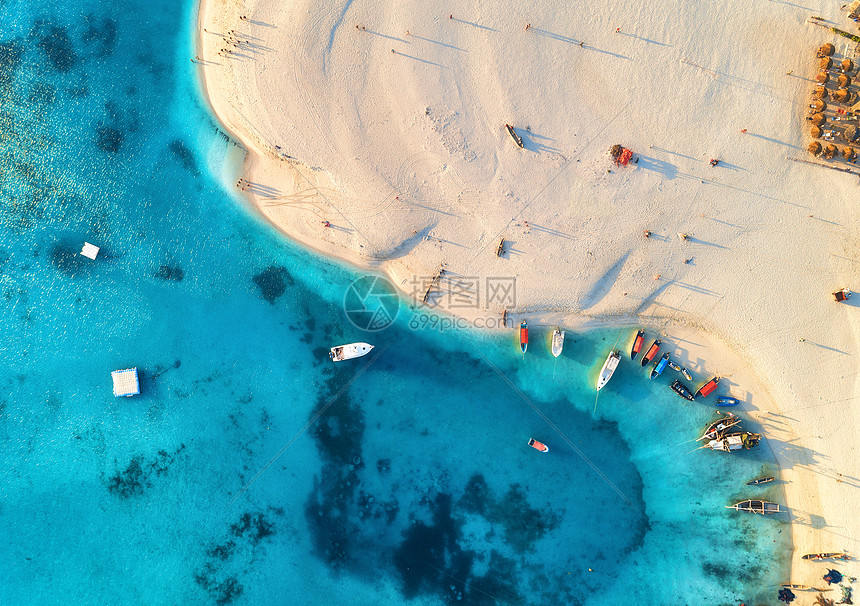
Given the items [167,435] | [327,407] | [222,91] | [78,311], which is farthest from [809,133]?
[78,311]

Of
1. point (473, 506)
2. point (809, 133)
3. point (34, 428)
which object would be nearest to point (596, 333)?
point (473, 506)

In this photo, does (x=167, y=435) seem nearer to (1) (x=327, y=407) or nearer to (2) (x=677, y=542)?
(1) (x=327, y=407)

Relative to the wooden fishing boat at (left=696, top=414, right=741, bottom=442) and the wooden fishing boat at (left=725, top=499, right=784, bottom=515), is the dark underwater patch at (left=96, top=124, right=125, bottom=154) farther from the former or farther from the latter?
the wooden fishing boat at (left=725, top=499, right=784, bottom=515)

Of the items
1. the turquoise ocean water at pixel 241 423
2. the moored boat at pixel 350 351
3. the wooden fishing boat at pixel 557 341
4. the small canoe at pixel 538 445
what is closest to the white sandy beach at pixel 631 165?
the wooden fishing boat at pixel 557 341

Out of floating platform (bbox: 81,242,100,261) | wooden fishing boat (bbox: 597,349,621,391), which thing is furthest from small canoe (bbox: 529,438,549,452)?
floating platform (bbox: 81,242,100,261)

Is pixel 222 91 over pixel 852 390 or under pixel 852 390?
over

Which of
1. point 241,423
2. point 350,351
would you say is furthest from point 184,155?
point 241,423

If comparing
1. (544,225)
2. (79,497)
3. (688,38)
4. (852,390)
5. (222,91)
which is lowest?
(79,497)

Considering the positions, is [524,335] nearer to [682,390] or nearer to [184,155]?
[682,390]
